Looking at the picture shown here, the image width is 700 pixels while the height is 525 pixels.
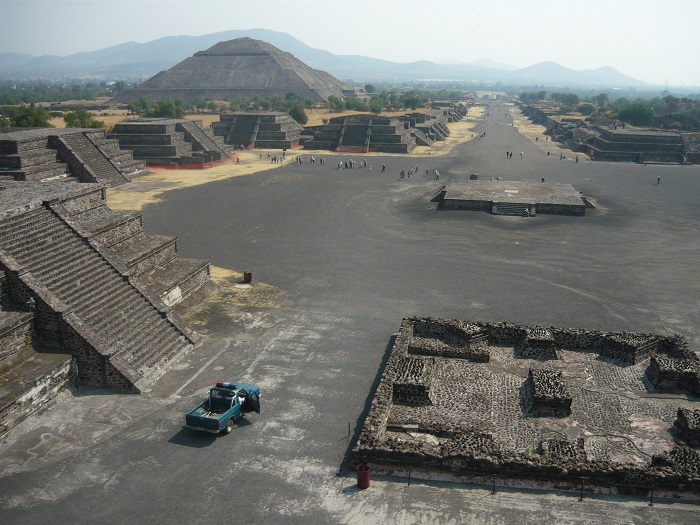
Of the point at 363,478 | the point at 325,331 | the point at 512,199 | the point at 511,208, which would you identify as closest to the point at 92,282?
the point at 325,331

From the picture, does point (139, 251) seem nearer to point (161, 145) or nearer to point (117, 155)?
point (117, 155)

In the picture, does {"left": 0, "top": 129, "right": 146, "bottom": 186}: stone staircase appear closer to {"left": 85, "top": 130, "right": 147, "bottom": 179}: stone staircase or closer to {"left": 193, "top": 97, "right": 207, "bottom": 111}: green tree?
{"left": 85, "top": 130, "right": 147, "bottom": 179}: stone staircase

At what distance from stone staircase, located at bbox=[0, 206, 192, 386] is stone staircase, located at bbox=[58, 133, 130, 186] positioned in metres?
31.8

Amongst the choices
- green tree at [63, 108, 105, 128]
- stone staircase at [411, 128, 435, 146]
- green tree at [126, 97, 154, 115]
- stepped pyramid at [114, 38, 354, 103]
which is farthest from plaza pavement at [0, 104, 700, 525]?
stepped pyramid at [114, 38, 354, 103]

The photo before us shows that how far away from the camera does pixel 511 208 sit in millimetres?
45812

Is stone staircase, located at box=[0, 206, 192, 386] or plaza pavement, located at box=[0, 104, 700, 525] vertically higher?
stone staircase, located at box=[0, 206, 192, 386]

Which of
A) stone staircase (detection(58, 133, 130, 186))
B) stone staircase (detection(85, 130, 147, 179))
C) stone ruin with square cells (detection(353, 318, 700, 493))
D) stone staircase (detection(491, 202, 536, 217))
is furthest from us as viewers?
stone staircase (detection(85, 130, 147, 179))

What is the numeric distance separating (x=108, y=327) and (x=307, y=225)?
72.7ft

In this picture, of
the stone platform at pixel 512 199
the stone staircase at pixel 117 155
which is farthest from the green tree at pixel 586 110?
the stone staircase at pixel 117 155

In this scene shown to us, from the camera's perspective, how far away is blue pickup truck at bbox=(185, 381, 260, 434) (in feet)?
52.0

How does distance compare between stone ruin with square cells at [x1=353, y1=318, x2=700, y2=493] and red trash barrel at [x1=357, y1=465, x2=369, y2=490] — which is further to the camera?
stone ruin with square cells at [x1=353, y1=318, x2=700, y2=493]

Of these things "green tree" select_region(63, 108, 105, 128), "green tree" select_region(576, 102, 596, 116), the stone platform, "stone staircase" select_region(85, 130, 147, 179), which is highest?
"green tree" select_region(576, 102, 596, 116)

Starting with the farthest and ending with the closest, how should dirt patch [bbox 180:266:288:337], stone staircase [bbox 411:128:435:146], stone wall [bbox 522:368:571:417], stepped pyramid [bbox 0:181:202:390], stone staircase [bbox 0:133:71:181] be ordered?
stone staircase [bbox 411:128:435:146]
stone staircase [bbox 0:133:71:181]
dirt patch [bbox 180:266:288:337]
stepped pyramid [bbox 0:181:202:390]
stone wall [bbox 522:368:571:417]

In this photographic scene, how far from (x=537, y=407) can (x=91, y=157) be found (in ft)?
166
